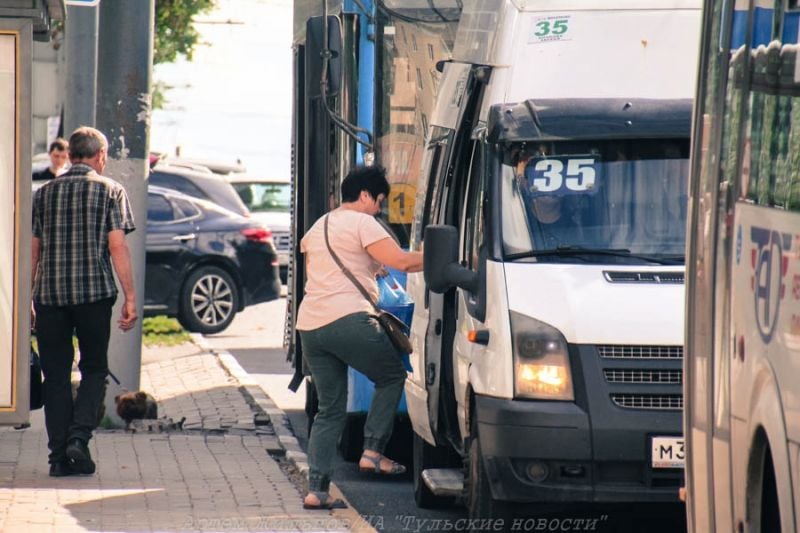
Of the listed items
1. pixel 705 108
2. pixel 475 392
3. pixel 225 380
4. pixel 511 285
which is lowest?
pixel 225 380

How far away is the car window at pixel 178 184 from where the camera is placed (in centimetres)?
2070

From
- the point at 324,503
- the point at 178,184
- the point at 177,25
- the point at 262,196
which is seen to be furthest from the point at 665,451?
the point at 262,196

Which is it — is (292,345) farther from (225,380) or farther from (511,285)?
(511,285)

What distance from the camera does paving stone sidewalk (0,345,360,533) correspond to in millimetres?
8219

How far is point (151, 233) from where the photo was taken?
19.9 m

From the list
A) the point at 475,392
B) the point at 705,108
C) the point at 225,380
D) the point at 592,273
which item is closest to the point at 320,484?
the point at 475,392

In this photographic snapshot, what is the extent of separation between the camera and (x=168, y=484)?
9.48m

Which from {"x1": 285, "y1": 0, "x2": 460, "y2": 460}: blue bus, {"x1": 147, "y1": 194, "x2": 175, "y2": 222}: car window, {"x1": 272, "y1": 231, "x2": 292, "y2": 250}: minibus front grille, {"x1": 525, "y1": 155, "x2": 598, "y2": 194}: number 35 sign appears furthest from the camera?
{"x1": 272, "y1": 231, "x2": 292, "y2": 250}: minibus front grille

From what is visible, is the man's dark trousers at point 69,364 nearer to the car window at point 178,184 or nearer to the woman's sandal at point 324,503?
the woman's sandal at point 324,503

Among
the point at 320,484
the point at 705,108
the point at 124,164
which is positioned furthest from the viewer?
the point at 124,164

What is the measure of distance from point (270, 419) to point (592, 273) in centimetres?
556

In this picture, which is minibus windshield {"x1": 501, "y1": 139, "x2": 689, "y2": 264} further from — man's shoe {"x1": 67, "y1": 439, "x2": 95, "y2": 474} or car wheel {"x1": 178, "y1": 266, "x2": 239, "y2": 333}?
car wheel {"x1": 178, "y1": 266, "x2": 239, "y2": 333}

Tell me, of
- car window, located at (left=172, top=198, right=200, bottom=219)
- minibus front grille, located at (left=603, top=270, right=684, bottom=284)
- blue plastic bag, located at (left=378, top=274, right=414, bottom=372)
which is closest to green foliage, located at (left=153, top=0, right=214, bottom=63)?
car window, located at (left=172, top=198, right=200, bottom=219)

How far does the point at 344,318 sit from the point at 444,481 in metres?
0.94
